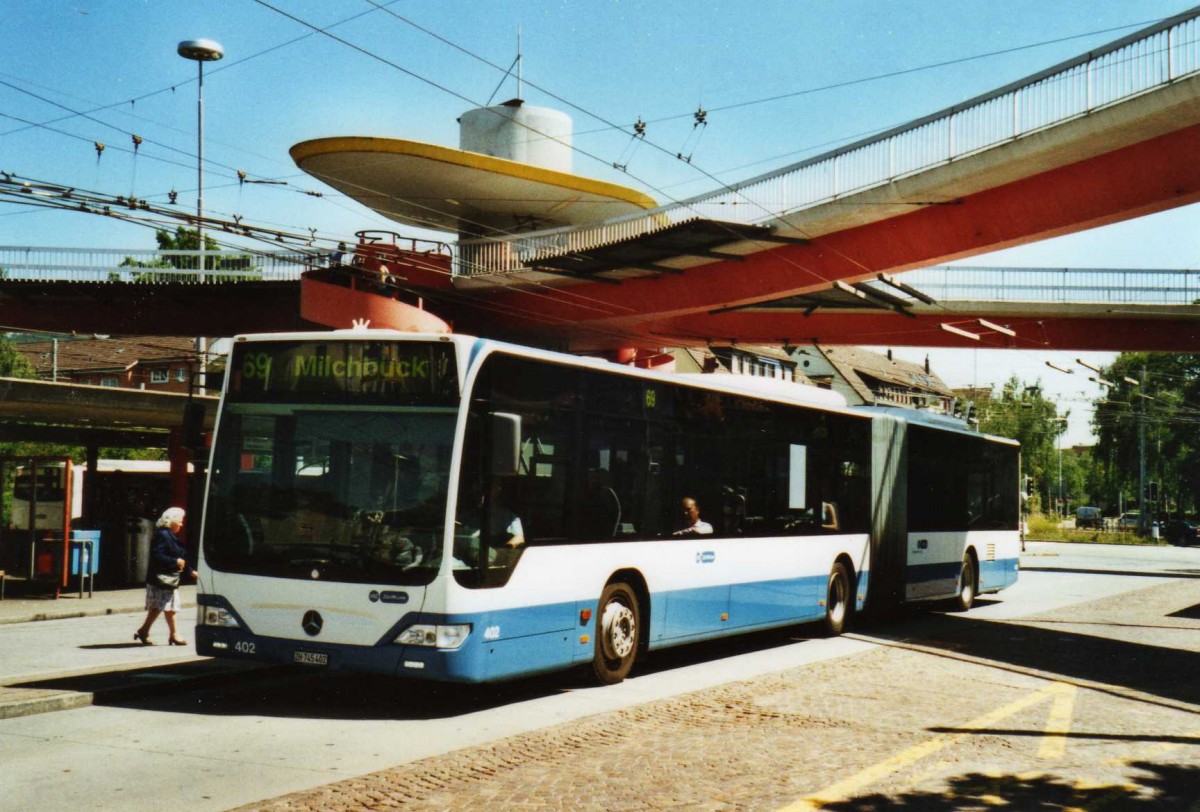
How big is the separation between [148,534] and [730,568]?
47.7 feet

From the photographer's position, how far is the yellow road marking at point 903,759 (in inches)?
275

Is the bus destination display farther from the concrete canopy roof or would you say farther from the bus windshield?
the concrete canopy roof

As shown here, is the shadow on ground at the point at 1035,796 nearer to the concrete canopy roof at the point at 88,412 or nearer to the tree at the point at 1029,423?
the concrete canopy roof at the point at 88,412

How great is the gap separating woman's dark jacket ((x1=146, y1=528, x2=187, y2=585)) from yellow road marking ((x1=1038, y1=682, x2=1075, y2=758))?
8.94 m

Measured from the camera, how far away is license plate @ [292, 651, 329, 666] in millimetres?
9594

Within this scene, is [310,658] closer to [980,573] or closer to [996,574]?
[980,573]

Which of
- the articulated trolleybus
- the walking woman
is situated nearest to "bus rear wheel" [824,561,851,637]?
the articulated trolleybus

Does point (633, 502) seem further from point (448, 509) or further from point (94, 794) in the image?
point (94, 794)

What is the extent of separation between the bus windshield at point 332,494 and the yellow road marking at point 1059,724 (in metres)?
4.65

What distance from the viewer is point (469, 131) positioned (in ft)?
155

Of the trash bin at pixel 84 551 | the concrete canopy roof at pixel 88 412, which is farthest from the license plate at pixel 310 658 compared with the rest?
Result: the trash bin at pixel 84 551

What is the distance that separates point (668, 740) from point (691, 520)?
427 centimetres

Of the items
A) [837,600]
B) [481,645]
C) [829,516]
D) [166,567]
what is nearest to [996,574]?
[837,600]

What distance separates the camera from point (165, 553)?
13.5 m
